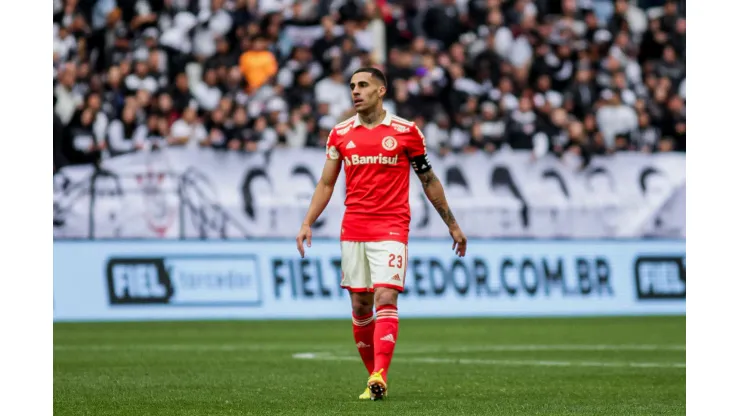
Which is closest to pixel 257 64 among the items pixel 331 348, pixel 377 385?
pixel 331 348

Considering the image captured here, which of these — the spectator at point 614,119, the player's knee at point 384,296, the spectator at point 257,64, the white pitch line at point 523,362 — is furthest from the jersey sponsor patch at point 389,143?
the spectator at point 614,119

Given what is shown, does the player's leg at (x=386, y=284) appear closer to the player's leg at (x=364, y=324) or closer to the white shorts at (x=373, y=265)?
the white shorts at (x=373, y=265)

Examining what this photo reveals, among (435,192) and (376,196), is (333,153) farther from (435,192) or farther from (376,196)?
(435,192)

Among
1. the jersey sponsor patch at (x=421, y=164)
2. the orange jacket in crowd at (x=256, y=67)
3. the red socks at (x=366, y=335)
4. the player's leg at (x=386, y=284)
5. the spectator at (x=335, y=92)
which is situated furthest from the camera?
the orange jacket in crowd at (x=256, y=67)

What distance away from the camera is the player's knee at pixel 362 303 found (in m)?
8.98

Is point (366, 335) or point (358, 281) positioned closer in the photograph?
point (358, 281)

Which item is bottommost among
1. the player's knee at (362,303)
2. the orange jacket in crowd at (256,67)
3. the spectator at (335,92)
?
the player's knee at (362,303)

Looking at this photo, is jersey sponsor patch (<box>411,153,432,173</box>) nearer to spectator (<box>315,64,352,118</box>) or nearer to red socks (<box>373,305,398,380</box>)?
red socks (<box>373,305,398,380</box>)

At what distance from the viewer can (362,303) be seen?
900 centimetres

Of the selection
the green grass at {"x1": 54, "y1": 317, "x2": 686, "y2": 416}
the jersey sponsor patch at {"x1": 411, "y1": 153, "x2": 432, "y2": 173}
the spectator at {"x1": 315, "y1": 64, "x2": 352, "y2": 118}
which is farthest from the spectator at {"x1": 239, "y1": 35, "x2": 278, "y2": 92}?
the jersey sponsor patch at {"x1": 411, "y1": 153, "x2": 432, "y2": 173}

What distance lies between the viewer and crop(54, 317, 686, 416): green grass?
8.09 meters

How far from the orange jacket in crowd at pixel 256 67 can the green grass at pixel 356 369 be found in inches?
225

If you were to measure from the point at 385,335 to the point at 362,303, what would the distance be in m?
0.45
